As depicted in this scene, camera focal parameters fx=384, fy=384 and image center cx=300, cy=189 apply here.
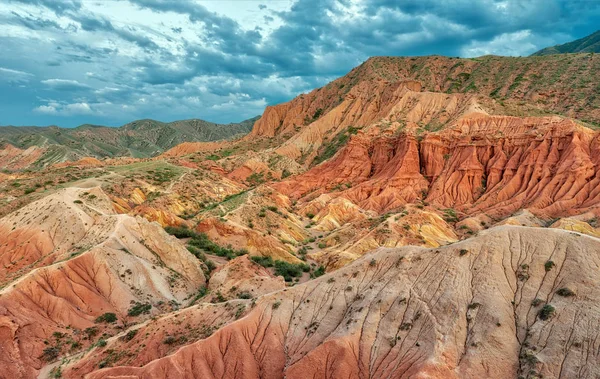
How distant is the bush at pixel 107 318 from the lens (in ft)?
85.1

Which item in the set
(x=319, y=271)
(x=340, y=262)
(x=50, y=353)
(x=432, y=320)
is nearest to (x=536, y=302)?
(x=432, y=320)

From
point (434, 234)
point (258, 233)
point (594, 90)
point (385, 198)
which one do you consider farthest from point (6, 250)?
point (594, 90)

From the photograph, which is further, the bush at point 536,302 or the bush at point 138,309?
the bush at point 138,309

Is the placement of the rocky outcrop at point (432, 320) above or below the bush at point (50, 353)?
above

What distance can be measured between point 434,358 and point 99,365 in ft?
52.1

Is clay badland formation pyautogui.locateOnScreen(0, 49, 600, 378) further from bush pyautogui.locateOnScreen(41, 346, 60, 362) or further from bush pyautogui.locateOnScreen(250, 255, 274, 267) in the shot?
bush pyautogui.locateOnScreen(250, 255, 274, 267)

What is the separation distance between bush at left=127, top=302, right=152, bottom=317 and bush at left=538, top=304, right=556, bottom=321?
24.2m

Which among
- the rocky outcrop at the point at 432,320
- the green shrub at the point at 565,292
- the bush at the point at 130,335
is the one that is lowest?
the bush at the point at 130,335

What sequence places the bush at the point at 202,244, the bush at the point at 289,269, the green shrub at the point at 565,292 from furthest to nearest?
1. the bush at the point at 202,244
2. the bush at the point at 289,269
3. the green shrub at the point at 565,292

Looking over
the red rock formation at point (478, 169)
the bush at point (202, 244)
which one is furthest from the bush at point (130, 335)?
the red rock formation at point (478, 169)

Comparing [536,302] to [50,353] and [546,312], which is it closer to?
[546,312]

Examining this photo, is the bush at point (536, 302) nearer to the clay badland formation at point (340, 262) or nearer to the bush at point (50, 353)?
the clay badland formation at point (340, 262)

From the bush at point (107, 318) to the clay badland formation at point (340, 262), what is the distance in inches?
3.7

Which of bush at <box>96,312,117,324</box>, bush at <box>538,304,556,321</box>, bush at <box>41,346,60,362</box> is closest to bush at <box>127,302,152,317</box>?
bush at <box>96,312,117,324</box>
